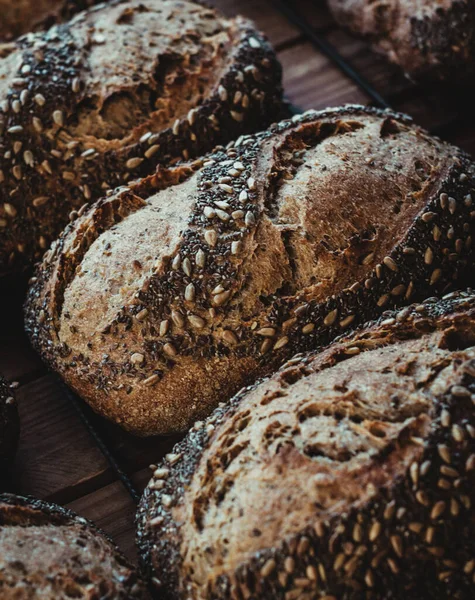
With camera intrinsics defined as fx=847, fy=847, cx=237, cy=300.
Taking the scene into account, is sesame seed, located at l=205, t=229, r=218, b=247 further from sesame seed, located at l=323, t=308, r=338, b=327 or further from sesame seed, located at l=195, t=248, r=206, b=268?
sesame seed, located at l=323, t=308, r=338, b=327

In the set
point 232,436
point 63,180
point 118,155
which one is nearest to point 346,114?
point 118,155

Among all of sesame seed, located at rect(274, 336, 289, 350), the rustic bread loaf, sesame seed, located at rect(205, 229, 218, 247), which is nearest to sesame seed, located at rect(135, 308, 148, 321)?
the rustic bread loaf

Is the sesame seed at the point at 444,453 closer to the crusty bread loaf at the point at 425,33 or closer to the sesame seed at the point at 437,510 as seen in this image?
the sesame seed at the point at 437,510

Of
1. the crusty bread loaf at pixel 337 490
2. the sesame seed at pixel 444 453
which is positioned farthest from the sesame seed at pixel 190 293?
the sesame seed at pixel 444 453

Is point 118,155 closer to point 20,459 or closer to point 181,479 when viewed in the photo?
point 20,459

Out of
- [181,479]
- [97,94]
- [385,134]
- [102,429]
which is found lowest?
[102,429]
